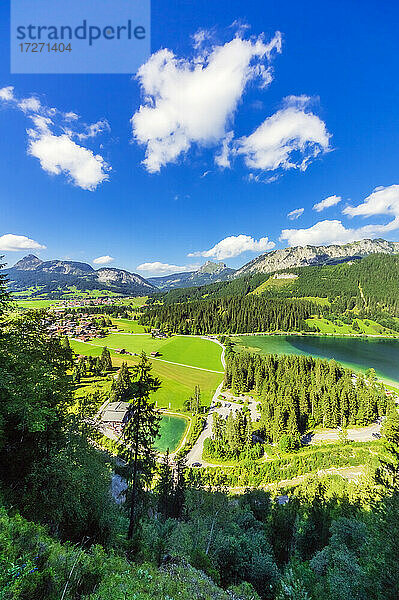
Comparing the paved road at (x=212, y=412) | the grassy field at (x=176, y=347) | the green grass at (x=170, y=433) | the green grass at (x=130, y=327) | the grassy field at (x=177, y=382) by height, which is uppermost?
the green grass at (x=130, y=327)

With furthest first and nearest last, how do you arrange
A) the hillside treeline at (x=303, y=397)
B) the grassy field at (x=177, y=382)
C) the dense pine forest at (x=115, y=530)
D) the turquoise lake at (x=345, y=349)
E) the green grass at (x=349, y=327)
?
the green grass at (x=349, y=327) → the turquoise lake at (x=345, y=349) → the grassy field at (x=177, y=382) → the hillside treeline at (x=303, y=397) → the dense pine forest at (x=115, y=530)

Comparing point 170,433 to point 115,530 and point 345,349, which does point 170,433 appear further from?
point 345,349

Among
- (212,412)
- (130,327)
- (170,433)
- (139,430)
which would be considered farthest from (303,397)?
(130,327)

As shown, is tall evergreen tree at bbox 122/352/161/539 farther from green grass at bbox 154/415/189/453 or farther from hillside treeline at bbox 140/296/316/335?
hillside treeline at bbox 140/296/316/335

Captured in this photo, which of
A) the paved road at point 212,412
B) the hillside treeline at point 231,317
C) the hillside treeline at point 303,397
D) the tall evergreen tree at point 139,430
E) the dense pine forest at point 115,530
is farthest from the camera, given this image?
the hillside treeline at point 231,317

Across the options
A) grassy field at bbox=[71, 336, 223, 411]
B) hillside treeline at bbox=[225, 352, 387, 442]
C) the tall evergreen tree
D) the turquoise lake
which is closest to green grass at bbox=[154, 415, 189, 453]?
grassy field at bbox=[71, 336, 223, 411]

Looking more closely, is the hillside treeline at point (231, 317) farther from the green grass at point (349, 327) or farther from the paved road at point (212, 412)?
the paved road at point (212, 412)

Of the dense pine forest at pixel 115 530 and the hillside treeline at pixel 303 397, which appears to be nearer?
the dense pine forest at pixel 115 530

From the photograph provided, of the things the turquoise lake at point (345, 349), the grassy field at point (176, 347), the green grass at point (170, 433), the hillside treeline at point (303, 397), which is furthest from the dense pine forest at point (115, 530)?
the turquoise lake at point (345, 349)
